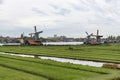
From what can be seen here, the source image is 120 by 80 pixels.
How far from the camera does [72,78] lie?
82.3 ft

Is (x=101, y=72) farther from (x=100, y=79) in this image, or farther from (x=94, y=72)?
(x=100, y=79)

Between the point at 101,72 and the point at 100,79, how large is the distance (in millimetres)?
4627

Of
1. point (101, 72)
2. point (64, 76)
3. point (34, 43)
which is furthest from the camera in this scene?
point (34, 43)

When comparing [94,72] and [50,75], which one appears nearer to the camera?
[50,75]

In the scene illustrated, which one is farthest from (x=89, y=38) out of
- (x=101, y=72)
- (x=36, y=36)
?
(x=101, y=72)

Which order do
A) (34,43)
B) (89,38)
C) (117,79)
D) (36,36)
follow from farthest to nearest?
1. (89,38)
2. (36,36)
3. (34,43)
4. (117,79)

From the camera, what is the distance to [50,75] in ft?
87.9

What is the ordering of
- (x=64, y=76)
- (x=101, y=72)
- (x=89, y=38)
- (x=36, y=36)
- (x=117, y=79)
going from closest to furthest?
(x=117, y=79), (x=64, y=76), (x=101, y=72), (x=36, y=36), (x=89, y=38)

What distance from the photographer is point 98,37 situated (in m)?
180

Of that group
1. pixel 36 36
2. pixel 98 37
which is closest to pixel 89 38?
pixel 98 37

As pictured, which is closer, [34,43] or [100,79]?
[100,79]

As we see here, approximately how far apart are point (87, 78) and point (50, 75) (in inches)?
152

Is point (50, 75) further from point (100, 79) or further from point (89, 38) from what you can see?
point (89, 38)

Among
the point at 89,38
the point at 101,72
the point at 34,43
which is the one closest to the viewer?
the point at 101,72
